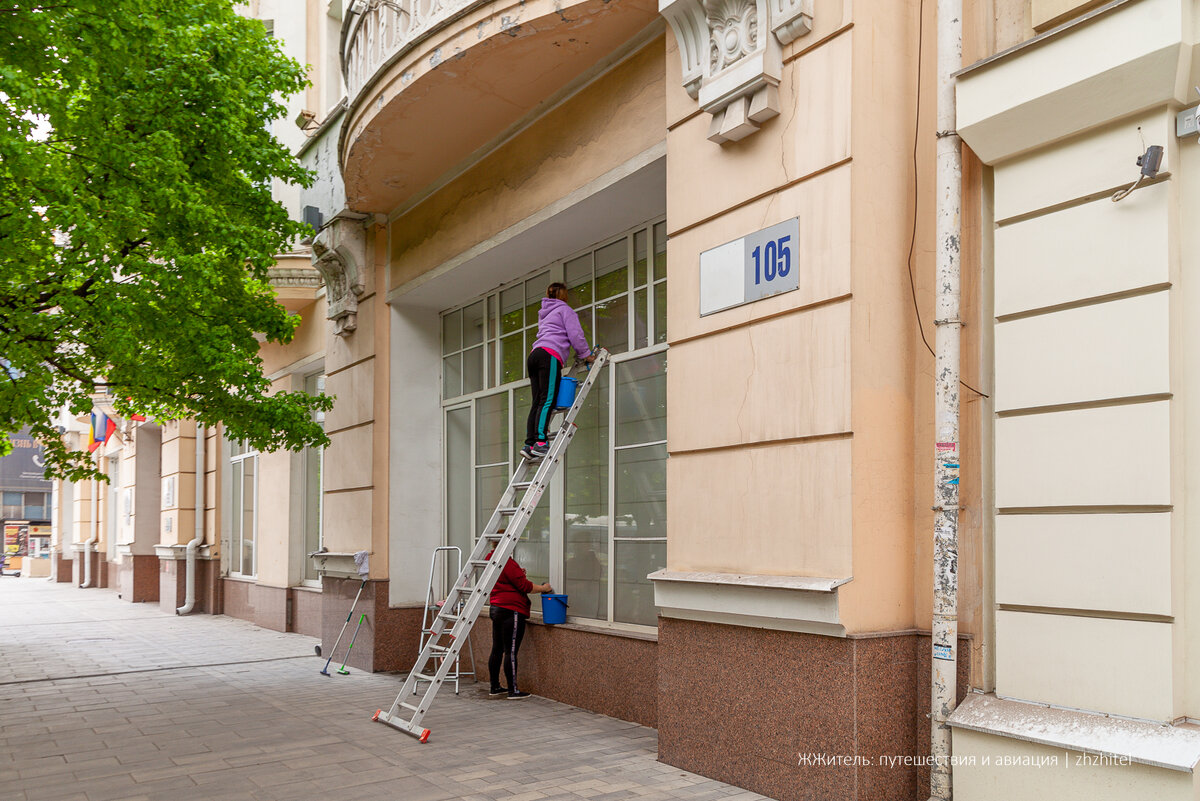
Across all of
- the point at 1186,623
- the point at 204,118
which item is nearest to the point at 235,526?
the point at 204,118

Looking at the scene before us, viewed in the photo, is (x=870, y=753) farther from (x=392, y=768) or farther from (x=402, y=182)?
(x=402, y=182)

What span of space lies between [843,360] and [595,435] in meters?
3.66

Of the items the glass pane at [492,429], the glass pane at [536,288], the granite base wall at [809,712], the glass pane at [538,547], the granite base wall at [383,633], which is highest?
the glass pane at [536,288]

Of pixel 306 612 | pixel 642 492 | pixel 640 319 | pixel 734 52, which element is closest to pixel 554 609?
pixel 642 492

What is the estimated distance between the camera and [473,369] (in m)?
10.4

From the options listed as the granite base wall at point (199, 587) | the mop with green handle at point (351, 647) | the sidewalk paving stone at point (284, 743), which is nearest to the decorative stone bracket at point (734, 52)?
the sidewalk paving stone at point (284, 743)

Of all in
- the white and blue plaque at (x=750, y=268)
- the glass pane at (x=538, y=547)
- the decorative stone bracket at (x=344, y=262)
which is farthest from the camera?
the decorative stone bracket at (x=344, y=262)

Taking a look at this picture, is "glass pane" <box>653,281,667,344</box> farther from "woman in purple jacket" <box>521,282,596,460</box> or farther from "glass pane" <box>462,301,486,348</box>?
"glass pane" <box>462,301,486,348</box>

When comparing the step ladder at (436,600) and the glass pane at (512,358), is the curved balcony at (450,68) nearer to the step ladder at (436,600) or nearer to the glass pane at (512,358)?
the glass pane at (512,358)

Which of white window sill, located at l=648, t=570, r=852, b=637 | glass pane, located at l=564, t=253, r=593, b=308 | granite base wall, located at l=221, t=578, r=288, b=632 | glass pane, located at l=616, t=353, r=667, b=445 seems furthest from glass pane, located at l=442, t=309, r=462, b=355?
granite base wall, located at l=221, t=578, r=288, b=632

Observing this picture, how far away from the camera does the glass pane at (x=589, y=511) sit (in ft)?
26.8

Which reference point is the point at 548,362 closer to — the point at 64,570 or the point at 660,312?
the point at 660,312

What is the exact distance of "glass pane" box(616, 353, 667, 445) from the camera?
757 cm

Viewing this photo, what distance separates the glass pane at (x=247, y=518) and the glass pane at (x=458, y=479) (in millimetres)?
7907
